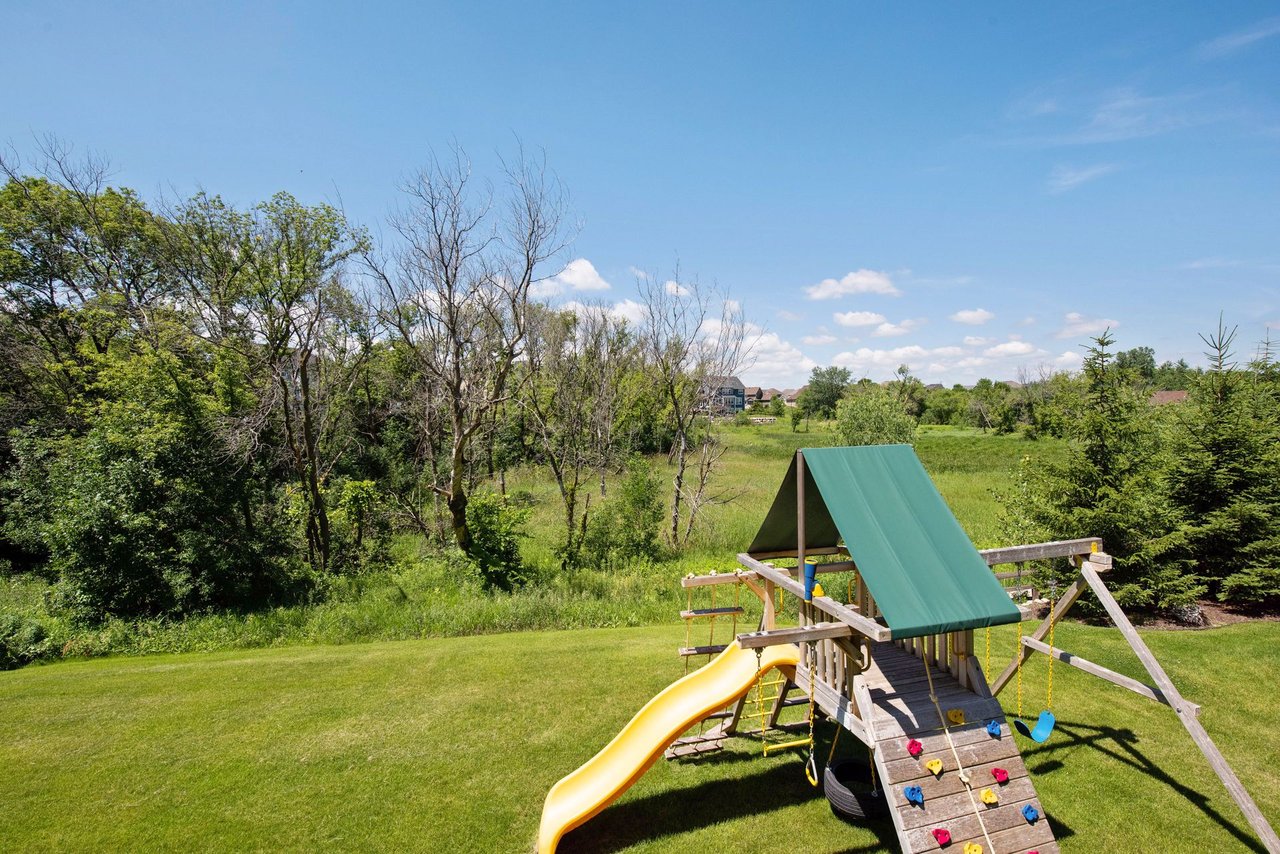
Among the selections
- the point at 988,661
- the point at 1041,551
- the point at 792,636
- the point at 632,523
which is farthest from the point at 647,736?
the point at 632,523

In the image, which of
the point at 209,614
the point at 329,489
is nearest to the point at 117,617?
the point at 209,614

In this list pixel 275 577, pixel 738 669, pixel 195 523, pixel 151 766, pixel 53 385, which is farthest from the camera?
pixel 53 385

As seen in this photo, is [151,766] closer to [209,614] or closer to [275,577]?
[209,614]

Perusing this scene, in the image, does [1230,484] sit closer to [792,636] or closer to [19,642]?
[792,636]

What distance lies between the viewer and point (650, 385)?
30.5 meters

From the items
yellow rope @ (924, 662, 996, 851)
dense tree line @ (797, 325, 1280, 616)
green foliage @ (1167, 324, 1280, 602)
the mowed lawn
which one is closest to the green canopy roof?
yellow rope @ (924, 662, 996, 851)

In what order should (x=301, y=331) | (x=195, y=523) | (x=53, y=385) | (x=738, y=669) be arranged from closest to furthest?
(x=738, y=669)
(x=195, y=523)
(x=301, y=331)
(x=53, y=385)

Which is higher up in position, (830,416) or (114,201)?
(114,201)

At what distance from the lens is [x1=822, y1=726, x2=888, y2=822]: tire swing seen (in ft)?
15.9

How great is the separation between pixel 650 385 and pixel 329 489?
17.1 m

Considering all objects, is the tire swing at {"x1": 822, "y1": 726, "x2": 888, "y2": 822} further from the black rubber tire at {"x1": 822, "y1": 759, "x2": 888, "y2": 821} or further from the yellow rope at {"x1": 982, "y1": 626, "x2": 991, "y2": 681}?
the yellow rope at {"x1": 982, "y1": 626, "x2": 991, "y2": 681}

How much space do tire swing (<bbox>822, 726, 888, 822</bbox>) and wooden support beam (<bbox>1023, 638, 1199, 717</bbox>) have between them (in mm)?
2139

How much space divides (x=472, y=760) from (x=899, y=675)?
4513mm

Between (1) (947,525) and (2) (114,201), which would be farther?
(2) (114,201)
